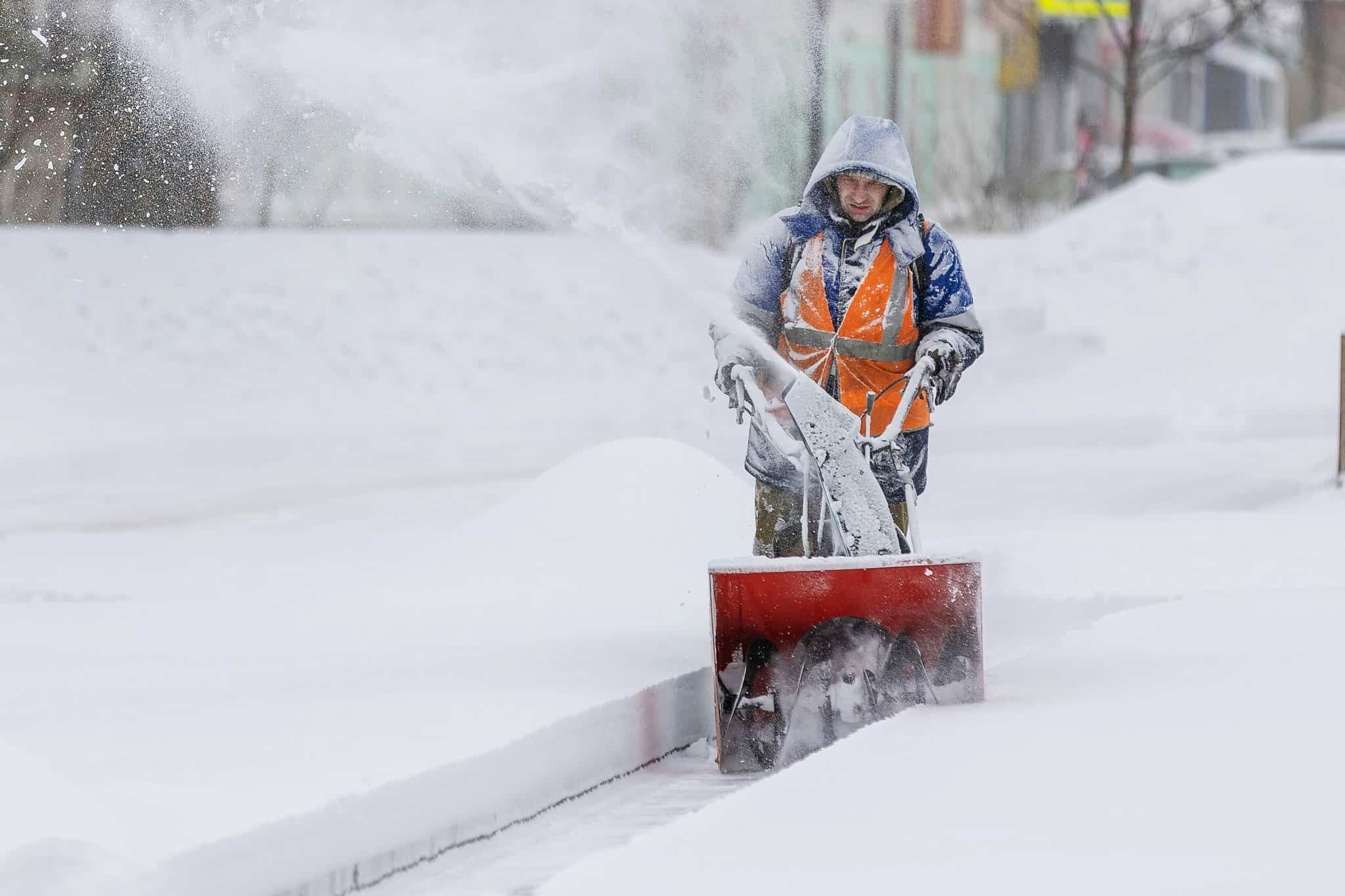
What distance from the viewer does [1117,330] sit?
647 inches

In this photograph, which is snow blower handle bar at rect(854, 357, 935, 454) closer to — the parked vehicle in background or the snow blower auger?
the snow blower auger

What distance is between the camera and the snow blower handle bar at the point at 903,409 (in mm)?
4875

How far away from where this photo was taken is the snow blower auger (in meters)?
4.43

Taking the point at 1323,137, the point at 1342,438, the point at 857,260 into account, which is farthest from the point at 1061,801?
the point at 1323,137

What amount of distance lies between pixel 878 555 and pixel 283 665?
5.26ft

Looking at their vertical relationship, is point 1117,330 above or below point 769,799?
above

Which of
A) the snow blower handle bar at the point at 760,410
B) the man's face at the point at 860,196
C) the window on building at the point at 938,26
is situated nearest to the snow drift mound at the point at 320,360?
the snow blower handle bar at the point at 760,410

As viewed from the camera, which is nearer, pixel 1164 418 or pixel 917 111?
pixel 1164 418

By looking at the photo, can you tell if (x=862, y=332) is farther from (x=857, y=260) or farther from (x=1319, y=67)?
(x=1319, y=67)

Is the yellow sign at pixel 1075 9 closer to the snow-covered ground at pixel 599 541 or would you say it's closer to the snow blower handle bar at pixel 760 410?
the snow-covered ground at pixel 599 541

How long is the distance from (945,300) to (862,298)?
223 mm

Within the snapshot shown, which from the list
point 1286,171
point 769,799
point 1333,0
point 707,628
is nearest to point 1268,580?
point 707,628

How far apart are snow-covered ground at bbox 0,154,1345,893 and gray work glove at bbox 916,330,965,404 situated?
642 mm

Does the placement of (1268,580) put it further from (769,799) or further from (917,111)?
(917,111)
